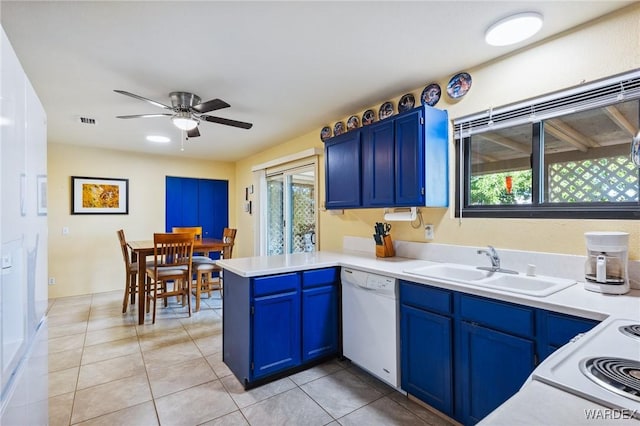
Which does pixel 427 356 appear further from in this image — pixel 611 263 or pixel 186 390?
pixel 186 390

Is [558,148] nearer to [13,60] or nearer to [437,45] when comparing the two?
[437,45]

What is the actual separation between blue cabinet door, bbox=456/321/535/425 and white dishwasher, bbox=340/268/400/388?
459mm

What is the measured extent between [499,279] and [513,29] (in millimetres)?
1511

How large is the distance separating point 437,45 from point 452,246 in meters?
1.45

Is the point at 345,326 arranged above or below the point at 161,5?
below

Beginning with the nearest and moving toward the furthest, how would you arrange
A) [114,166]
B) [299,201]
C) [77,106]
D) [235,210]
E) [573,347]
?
1. [573,347]
2. [77,106]
3. [299,201]
4. [114,166]
5. [235,210]

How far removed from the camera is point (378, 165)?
263cm

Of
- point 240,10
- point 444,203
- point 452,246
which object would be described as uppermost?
point 240,10

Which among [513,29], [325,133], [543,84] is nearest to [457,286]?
[543,84]

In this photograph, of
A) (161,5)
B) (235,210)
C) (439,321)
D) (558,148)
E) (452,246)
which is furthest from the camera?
(235,210)

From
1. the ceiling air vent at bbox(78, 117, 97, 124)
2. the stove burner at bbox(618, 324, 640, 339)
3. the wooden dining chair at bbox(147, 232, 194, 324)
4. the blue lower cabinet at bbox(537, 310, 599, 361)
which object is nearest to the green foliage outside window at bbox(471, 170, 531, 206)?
the blue lower cabinet at bbox(537, 310, 599, 361)

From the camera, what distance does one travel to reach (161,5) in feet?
5.23

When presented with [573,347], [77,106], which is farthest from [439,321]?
[77,106]

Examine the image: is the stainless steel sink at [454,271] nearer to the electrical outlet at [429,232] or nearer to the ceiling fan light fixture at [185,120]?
the electrical outlet at [429,232]
